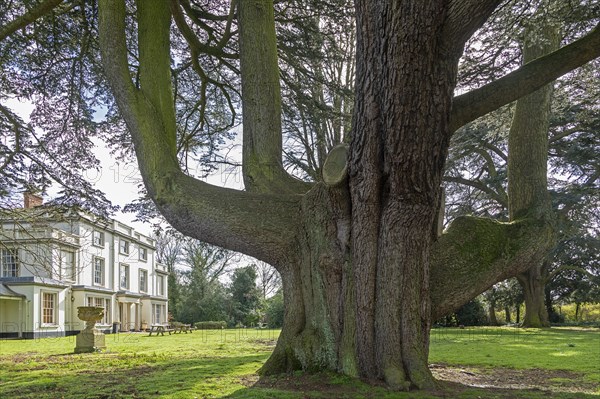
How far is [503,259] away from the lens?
5398 mm

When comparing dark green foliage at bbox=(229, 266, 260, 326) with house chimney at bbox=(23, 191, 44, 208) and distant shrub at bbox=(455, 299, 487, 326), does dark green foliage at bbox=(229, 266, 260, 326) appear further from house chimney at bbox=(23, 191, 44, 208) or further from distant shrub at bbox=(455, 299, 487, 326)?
house chimney at bbox=(23, 191, 44, 208)

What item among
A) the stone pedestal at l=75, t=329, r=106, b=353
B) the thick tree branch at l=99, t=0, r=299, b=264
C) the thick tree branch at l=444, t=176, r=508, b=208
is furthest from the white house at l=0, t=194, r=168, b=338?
the thick tree branch at l=444, t=176, r=508, b=208

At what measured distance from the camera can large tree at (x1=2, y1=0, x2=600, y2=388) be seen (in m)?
3.84

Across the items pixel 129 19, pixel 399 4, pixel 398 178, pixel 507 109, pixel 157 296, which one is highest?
pixel 129 19

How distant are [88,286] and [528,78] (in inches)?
1173

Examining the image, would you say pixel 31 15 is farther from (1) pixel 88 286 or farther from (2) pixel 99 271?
(2) pixel 99 271

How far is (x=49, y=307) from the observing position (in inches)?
1076

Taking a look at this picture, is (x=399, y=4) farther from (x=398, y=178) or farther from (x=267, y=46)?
(x=267, y=46)

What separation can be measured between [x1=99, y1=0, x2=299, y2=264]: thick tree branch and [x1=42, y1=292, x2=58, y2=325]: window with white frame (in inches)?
967

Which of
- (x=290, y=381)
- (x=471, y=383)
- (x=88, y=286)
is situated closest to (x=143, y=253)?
(x=88, y=286)

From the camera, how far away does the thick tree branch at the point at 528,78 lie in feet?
14.7

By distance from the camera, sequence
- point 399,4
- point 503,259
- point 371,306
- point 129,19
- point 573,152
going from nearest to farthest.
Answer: point 399,4 < point 371,306 < point 503,259 < point 129,19 < point 573,152

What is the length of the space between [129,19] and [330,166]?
6.41 meters

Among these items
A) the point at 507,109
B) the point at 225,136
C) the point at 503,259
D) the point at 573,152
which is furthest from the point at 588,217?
the point at 503,259
